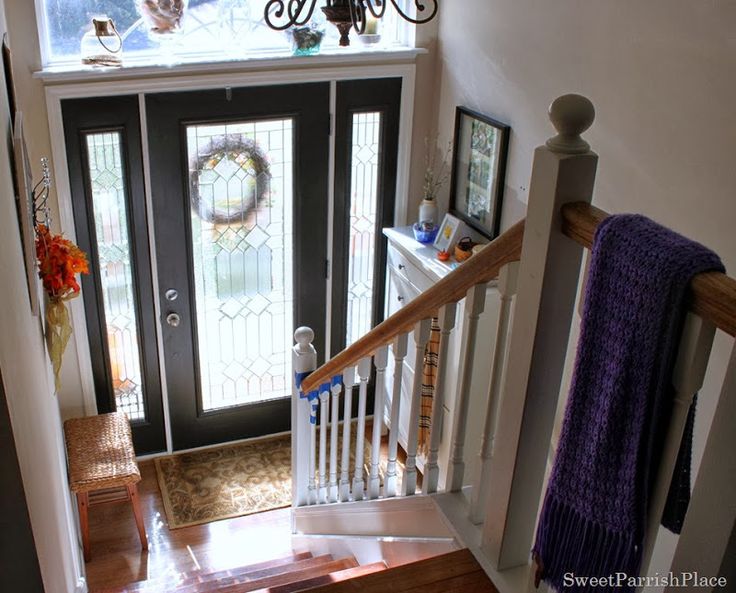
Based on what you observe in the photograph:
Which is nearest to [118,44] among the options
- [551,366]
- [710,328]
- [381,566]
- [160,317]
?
[160,317]

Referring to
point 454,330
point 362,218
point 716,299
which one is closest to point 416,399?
point 716,299

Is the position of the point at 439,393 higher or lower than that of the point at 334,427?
higher

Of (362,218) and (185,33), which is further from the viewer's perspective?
(362,218)

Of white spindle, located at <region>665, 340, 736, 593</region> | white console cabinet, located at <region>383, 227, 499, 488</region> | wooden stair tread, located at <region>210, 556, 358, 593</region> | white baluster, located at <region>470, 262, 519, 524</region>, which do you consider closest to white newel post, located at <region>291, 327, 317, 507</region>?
wooden stair tread, located at <region>210, 556, 358, 593</region>

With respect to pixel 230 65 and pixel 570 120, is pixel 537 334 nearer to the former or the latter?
pixel 570 120

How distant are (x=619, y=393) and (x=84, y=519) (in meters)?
3.26

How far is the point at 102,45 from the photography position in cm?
373

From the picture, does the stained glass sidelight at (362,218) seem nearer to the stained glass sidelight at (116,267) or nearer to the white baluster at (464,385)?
the stained glass sidelight at (116,267)

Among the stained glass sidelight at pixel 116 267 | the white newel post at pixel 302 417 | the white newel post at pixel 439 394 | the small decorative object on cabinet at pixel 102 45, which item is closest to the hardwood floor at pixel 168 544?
the stained glass sidelight at pixel 116 267

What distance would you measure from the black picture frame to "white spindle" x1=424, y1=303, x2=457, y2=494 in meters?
1.71

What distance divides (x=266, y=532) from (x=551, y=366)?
294cm

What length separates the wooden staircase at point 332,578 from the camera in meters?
1.90

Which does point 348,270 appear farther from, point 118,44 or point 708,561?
point 708,561

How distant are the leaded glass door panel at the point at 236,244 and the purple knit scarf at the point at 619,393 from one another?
3.02 meters
